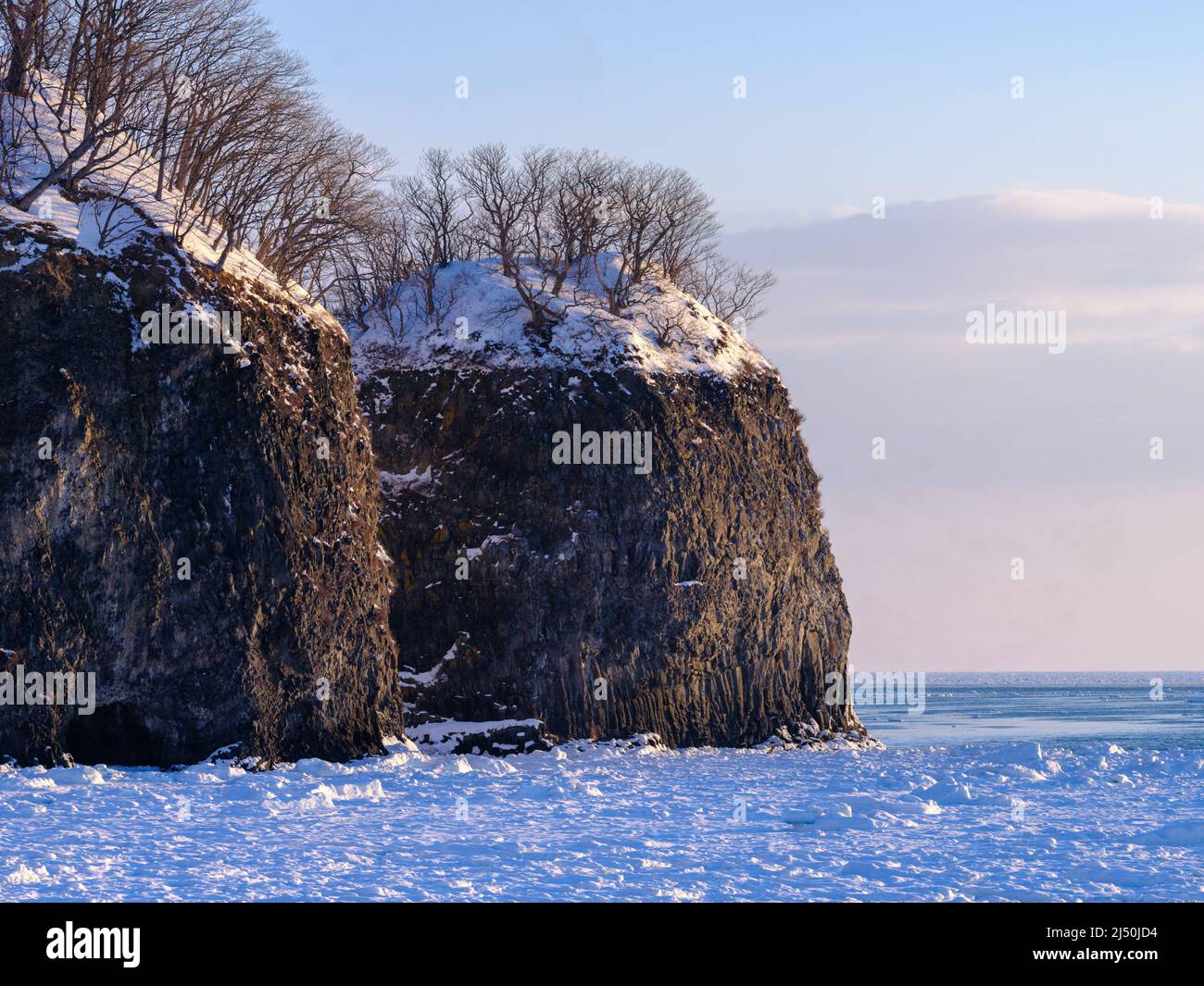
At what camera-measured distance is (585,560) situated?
35938 mm

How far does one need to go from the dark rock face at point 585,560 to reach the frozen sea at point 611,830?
17.2ft

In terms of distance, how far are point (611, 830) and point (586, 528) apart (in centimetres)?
1863

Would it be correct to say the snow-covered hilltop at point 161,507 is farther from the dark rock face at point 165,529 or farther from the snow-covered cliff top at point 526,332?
the snow-covered cliff top at point 526,332

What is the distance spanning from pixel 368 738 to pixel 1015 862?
1711 cm

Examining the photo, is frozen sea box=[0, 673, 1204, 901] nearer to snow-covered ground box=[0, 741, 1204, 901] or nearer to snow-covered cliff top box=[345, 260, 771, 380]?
snow-covered ground box=[0, 741, 1204, 901]

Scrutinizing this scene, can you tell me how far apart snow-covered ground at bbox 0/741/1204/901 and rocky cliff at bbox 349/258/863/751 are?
6968 mm

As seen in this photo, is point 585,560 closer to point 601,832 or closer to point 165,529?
point 165,529

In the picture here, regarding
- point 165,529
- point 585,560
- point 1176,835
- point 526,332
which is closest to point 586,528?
point 585,560

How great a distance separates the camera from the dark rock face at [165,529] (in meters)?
24.5

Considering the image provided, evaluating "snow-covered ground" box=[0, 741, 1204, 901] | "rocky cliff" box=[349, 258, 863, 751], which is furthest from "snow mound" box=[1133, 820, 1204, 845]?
"rocky cliff" box=[349, 258, 863, 751]

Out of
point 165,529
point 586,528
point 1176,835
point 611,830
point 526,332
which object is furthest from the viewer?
point 526,332

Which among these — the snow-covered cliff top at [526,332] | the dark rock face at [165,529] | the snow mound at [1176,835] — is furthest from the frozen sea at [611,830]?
the snow-covered cliff top at [526,332]

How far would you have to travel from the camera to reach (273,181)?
33375 mm
